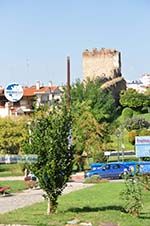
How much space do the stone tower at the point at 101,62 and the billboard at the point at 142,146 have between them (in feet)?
160

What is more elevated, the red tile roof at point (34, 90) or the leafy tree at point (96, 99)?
the red tile roof at point (34, 90)

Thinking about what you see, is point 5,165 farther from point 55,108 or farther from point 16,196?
point 55,108

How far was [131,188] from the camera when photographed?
54.1 ft

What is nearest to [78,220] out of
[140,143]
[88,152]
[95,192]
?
[95,192]

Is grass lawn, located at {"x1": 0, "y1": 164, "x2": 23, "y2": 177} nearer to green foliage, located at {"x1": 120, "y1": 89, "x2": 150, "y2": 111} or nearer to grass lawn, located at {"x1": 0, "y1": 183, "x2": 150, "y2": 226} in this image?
grass lawn, located at {"x1": 0, "y1": 183, "x2": 150, "y2": 226}

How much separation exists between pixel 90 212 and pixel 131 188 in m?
1.50

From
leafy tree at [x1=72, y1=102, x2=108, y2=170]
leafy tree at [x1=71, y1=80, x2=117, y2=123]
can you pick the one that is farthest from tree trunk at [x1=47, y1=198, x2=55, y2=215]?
leafy tree at [x1=71, y1=80, x2=117, y2=123]

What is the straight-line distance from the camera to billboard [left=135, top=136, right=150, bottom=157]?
43062mm

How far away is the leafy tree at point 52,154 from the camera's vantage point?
16.6 metres

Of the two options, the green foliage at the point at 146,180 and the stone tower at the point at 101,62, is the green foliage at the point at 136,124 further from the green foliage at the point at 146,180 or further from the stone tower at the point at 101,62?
the green foliage at the point at 146,180

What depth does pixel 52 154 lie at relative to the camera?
54.4 feet

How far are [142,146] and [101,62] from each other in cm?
5077

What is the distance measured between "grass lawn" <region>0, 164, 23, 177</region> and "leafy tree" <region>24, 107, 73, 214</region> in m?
25.7

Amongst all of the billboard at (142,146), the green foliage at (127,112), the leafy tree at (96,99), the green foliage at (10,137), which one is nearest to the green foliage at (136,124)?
the leafy tree at (96,99)
